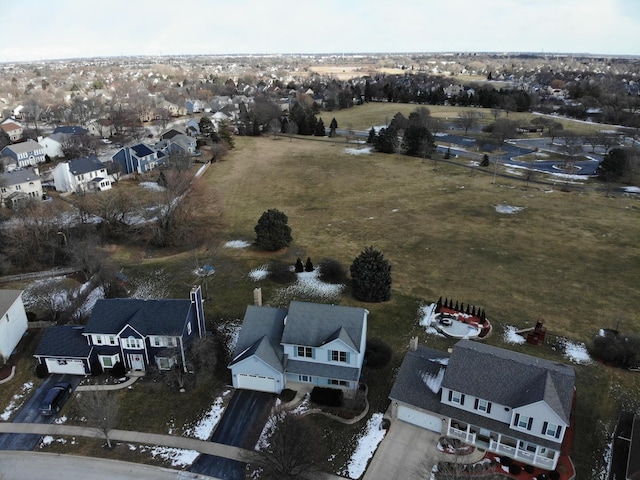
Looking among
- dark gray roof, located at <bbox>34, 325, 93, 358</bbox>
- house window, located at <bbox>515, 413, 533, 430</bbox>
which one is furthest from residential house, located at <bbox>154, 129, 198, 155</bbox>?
house window, located at <bbox>515, 413, 533, 430</bbox>

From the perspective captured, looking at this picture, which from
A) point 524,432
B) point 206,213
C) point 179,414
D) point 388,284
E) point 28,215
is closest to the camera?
point 524,432

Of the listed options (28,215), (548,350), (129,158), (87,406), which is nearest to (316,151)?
(129,158)

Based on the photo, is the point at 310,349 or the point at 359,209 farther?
the point at 359,209

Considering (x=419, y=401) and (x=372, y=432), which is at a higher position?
(x=419, y=401)

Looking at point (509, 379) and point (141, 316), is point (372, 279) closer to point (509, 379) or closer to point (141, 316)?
point (509, 379)

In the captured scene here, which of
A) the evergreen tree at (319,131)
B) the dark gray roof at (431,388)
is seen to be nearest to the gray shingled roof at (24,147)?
the evergreen tree at (319,131)

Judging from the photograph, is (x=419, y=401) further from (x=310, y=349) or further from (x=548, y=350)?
(x=548, y=350)

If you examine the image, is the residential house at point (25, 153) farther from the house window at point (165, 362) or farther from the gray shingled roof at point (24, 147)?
the house window at point (165, 362)
